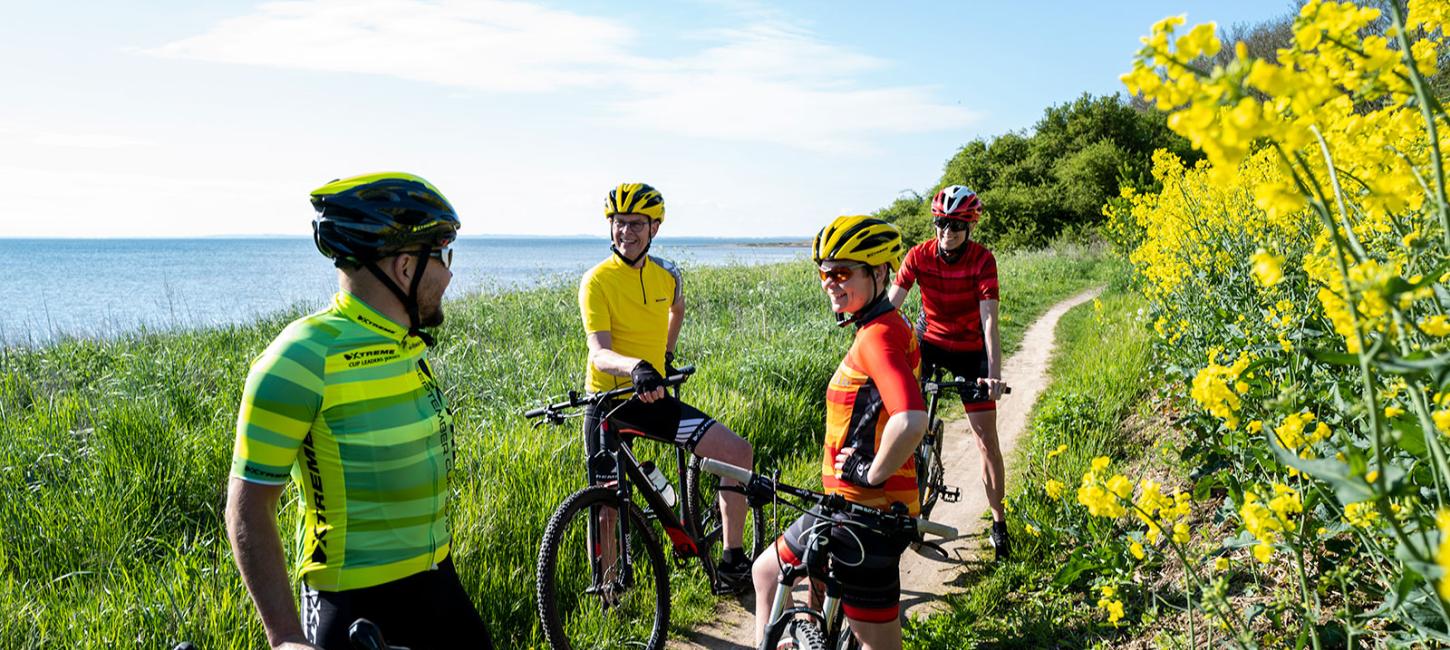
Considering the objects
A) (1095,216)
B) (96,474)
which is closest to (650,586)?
(96,474)

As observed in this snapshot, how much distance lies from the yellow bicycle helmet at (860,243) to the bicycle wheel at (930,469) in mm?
2181

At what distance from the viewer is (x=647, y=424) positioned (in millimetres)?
4047

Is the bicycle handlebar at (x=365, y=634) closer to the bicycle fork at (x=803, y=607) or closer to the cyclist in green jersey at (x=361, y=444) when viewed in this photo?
the cyclist in green jersey at (x=361, y=444)

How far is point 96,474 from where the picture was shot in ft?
14.2

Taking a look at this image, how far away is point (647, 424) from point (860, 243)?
1.67 metres

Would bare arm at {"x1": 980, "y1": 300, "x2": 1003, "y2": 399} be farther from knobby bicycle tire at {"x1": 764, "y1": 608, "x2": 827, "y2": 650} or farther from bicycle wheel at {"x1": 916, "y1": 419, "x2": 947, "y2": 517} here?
knobby bicycle tire at {"x1": 764, "y1": 608, "x2": 827, "y2": 650}

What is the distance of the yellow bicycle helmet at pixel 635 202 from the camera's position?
4164 millimetres

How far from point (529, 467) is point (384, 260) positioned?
293 centimetres

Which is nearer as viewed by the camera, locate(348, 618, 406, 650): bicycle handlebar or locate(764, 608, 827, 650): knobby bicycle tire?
locate(348, 618, 406, 650): bicycle handlebar

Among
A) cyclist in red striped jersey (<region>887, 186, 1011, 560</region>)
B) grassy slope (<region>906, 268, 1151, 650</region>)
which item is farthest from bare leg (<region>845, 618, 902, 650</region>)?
cyclist in red striped jersey (<region>887, 186, 1011, 560</region>)

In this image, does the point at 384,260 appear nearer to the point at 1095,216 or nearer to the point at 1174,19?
the point at 1174,19

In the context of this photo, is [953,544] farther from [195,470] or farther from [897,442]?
[195,470]

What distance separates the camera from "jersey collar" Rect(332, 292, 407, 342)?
2.10m

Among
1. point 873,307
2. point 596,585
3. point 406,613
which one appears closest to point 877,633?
point 873,307
